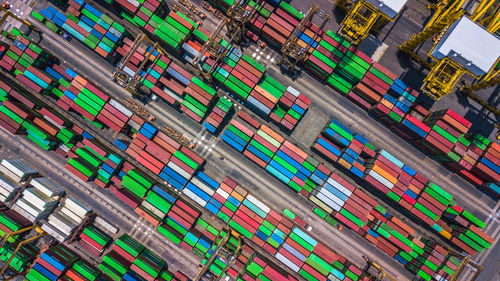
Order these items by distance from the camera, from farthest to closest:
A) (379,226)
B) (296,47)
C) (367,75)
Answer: (379,226), (367,75), (296,47)

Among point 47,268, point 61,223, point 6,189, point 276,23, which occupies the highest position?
point 276,23

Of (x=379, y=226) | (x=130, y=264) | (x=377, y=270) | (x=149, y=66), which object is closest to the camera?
(x=149, y=66)

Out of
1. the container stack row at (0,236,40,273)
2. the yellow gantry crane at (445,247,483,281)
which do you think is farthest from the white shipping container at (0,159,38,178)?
the yellow gantry crane at (445,247,483,281)

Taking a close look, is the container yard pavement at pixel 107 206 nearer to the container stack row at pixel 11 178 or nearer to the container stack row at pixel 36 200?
the container stack row at pixel 36 200

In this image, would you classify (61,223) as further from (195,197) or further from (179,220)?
(195,197)

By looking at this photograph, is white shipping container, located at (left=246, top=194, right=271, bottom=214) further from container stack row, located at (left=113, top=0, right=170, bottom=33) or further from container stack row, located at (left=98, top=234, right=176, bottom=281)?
container stack row, located at (left=113, top=0, right=170, bottom=33)

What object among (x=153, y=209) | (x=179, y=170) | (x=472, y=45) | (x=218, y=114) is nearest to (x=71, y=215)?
(x=153, y=209)

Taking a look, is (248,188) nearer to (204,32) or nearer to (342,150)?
(342,150)
